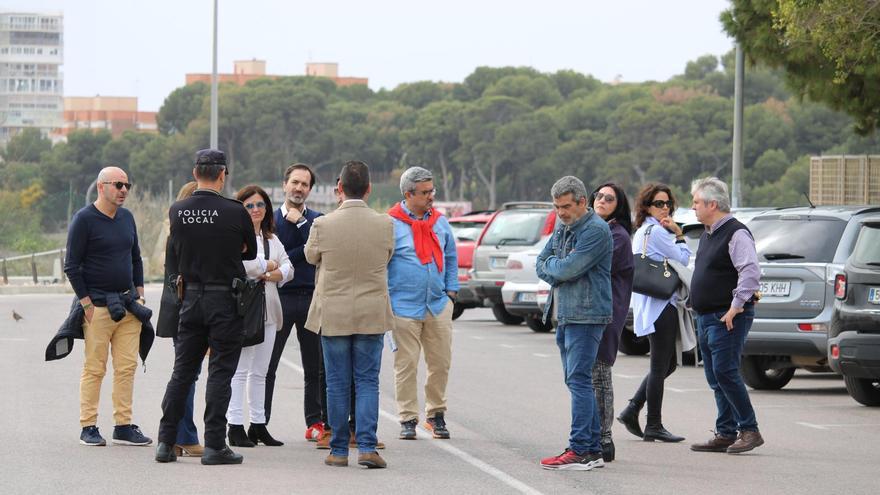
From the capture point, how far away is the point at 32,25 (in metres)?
194

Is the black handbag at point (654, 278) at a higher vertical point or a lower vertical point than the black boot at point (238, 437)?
higher

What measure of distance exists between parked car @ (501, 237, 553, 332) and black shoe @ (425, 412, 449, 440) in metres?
11.0

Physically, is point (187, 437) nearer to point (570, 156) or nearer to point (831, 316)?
point (831, 316)

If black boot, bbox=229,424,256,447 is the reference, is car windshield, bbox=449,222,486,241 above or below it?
above

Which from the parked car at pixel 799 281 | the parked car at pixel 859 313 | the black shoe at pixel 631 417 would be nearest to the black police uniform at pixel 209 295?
the black shoe at pixel 631 417

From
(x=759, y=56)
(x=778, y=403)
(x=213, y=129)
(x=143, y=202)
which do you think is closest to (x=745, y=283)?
(x=778, y=403)

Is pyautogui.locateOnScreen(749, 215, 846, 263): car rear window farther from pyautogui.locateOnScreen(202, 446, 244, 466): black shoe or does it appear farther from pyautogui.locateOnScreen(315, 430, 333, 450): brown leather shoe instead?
pyautogui.locateOnScreen(202, 446, 244, 466): black shoe

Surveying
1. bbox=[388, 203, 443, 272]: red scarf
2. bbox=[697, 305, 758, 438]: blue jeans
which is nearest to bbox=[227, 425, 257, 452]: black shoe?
bbox=[388, 203, 443, 272]: red scarf

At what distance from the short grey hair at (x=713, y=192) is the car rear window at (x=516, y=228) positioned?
12548mm

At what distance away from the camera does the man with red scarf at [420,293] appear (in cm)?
1148

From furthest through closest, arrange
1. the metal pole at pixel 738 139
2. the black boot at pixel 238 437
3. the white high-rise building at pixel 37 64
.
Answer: the white high-rise building at pixel 37 64
the metal pole at pixel 738 139
the black boot at pixel 238 437

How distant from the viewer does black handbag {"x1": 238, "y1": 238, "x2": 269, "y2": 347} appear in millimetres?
10227

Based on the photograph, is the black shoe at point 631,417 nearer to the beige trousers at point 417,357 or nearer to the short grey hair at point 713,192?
the beige trousers at point 417,357

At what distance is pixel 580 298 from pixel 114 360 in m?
3.31
